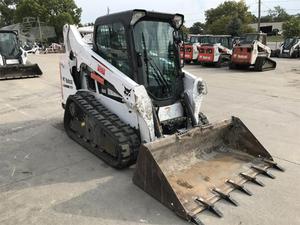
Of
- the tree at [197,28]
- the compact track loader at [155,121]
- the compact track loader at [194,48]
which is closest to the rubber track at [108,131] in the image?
the compact track loader at [155,121]

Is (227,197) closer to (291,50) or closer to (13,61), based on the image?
(13,61)

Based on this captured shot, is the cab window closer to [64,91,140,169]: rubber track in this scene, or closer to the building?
[64,91,140,169]: rubber track

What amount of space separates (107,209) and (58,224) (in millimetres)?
575

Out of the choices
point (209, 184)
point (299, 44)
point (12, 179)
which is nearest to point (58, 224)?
point (12, 179)

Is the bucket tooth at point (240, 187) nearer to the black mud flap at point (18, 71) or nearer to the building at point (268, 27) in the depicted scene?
the black mud flap at point (18, 71)

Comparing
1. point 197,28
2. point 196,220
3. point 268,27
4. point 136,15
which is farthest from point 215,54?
point 197,28

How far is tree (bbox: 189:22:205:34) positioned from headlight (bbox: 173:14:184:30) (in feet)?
230

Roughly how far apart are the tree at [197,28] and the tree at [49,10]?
92.0 ft

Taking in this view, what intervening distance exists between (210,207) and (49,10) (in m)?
60.1

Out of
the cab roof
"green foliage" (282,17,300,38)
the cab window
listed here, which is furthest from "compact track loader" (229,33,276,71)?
"green foliage" (282,17,300,38)

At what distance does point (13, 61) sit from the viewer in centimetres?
1504

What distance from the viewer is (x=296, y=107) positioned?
8914 mm

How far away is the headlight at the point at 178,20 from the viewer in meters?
5.61

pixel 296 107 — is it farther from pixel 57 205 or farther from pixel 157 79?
pixel 57 205
